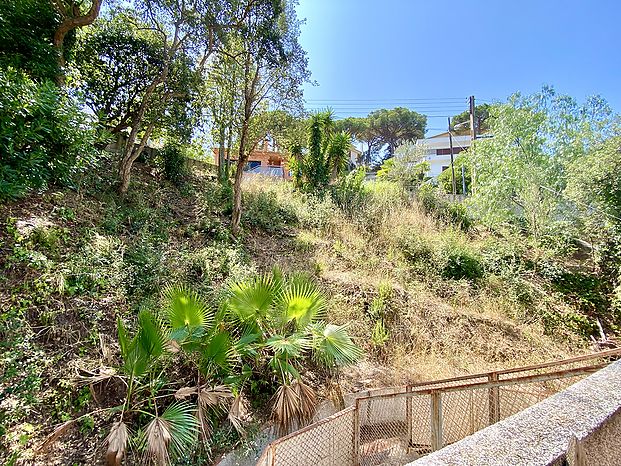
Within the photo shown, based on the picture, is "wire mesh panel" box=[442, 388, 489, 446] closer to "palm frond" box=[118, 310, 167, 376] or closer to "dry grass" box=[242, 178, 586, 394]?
"dry grass" box=[242, 178, 586, 394]

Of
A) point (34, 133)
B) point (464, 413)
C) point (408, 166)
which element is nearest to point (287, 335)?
point (464, 413)

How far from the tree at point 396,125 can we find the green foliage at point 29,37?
24.9 m

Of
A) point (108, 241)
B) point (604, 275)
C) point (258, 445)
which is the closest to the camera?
point (258, 445)

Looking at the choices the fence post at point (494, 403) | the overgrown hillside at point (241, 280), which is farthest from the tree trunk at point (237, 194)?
the fence post at point (494, 403)

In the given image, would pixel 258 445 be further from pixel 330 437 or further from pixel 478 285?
pixel 478 285

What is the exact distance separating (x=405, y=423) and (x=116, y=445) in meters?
2.90

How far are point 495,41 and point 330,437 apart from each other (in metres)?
10.6

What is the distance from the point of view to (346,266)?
20.5 feet

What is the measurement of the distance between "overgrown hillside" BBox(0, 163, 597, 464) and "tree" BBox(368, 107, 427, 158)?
1930cm

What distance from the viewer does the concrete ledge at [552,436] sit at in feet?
2.35

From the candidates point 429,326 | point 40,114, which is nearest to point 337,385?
point 429,326

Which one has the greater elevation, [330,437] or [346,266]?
[346,266]

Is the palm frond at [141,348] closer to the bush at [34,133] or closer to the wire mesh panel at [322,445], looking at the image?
the wire mesh panel at [322,445]

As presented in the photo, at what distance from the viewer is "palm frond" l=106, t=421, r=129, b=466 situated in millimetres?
2418
